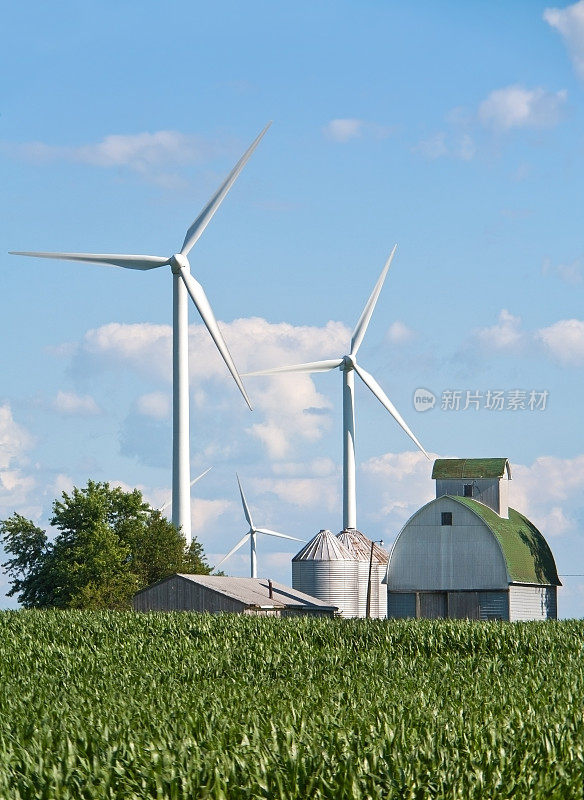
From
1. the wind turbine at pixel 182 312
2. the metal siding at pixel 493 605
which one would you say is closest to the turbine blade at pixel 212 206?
the wind turbine at pixel 182 312

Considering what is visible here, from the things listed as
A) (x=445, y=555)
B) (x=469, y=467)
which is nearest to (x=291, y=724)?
(x=445, y=555)

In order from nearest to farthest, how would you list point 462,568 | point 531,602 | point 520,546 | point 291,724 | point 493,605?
point 291,724
point 493,605
point 462,568
point 531,602
point 520,546

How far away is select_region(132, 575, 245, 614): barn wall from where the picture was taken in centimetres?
5794

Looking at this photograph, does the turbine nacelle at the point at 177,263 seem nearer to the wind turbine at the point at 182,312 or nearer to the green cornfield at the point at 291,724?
the wind turbine at the point at 182,312

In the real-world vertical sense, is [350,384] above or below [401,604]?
above

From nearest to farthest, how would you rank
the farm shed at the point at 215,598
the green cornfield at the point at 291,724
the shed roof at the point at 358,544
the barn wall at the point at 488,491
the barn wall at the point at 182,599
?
the green cornfield at the point at 291,724 → the farm shed at the point at 215,598 → the barn wall at the point at 182,599 → the barn wall at the point at 488,491 → the shed roof at the point at 358,544

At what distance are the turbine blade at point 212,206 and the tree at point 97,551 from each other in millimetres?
19271

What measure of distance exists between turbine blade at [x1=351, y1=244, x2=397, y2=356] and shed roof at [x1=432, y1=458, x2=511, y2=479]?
50.3ft

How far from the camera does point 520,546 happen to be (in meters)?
69.6

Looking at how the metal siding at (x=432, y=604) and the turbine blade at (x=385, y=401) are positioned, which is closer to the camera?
the metal siding at (x=432, y=604)

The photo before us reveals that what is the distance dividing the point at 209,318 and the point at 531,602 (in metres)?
27.0

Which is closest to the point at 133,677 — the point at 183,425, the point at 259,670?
the point at 259,670

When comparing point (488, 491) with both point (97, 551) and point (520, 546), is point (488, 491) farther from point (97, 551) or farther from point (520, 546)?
point (97, 551)

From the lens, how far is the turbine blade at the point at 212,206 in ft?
216
